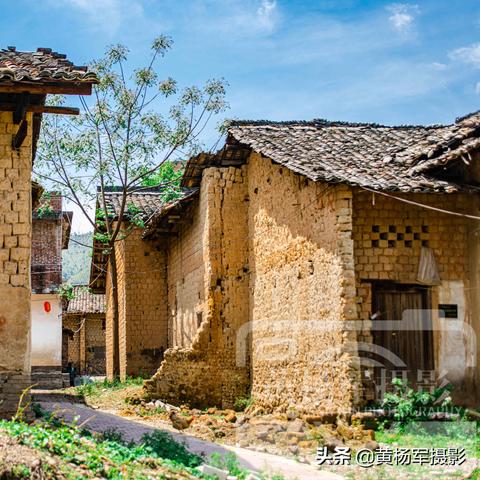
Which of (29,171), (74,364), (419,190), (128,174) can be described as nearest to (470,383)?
(419,190)

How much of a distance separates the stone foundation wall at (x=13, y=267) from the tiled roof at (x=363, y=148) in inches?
165

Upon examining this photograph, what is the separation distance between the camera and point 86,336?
36469mm

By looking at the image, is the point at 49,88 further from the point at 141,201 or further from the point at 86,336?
the point at 86,336

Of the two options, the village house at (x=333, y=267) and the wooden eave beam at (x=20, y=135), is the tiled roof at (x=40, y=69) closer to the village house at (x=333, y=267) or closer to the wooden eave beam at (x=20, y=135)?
the wooden eave beam at (x=20, y=135)

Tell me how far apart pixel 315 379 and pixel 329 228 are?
8.05 feet

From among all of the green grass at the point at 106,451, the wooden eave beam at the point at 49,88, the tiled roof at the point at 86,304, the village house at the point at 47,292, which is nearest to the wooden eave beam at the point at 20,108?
the wooden eave beam at the point at 49,88

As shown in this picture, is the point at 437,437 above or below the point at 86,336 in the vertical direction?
below

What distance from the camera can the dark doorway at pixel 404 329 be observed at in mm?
12664

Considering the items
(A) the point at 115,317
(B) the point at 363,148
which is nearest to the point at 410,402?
(B) the point at 363,148

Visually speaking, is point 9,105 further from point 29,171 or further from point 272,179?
point 272,179

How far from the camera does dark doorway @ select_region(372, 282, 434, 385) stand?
12.7m

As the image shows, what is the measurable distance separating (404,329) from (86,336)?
25.7 metres

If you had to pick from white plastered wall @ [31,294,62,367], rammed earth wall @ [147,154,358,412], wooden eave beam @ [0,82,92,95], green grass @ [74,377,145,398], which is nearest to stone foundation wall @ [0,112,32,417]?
wooden eave beam @ [0,82,92,95]

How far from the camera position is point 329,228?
12438mm
